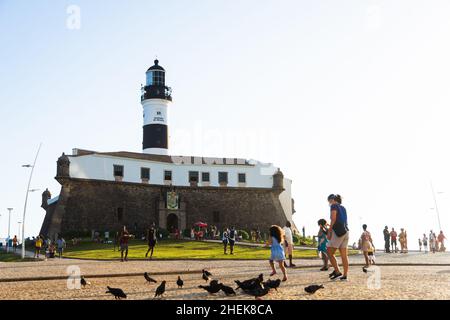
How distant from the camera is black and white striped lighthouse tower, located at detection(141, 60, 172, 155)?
53125mm

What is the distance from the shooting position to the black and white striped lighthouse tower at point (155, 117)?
53.1 metres

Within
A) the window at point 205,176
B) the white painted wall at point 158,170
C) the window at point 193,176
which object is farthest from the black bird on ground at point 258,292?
the window at point 205,176

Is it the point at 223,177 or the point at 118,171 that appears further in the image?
the point at 223,177

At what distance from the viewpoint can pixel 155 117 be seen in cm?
5316

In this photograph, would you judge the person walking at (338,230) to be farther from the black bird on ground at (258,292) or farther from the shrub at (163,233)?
the shrub at (163,233)

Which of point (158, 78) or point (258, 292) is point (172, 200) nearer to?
point (158, 78)

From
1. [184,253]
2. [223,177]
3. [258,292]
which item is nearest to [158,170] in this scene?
[223,177]

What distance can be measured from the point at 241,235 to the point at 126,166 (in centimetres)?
1318

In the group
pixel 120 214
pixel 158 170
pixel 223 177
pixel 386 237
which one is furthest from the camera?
pixel 223 177

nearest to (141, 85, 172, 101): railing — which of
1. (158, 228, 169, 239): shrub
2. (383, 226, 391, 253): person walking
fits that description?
(158, 228, 169, 239): shrub

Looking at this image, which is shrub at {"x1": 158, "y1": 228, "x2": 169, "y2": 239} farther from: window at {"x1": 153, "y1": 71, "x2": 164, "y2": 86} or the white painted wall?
window at {"x1": 153, "y1": 71, "x2": 164, "y2": 86}
